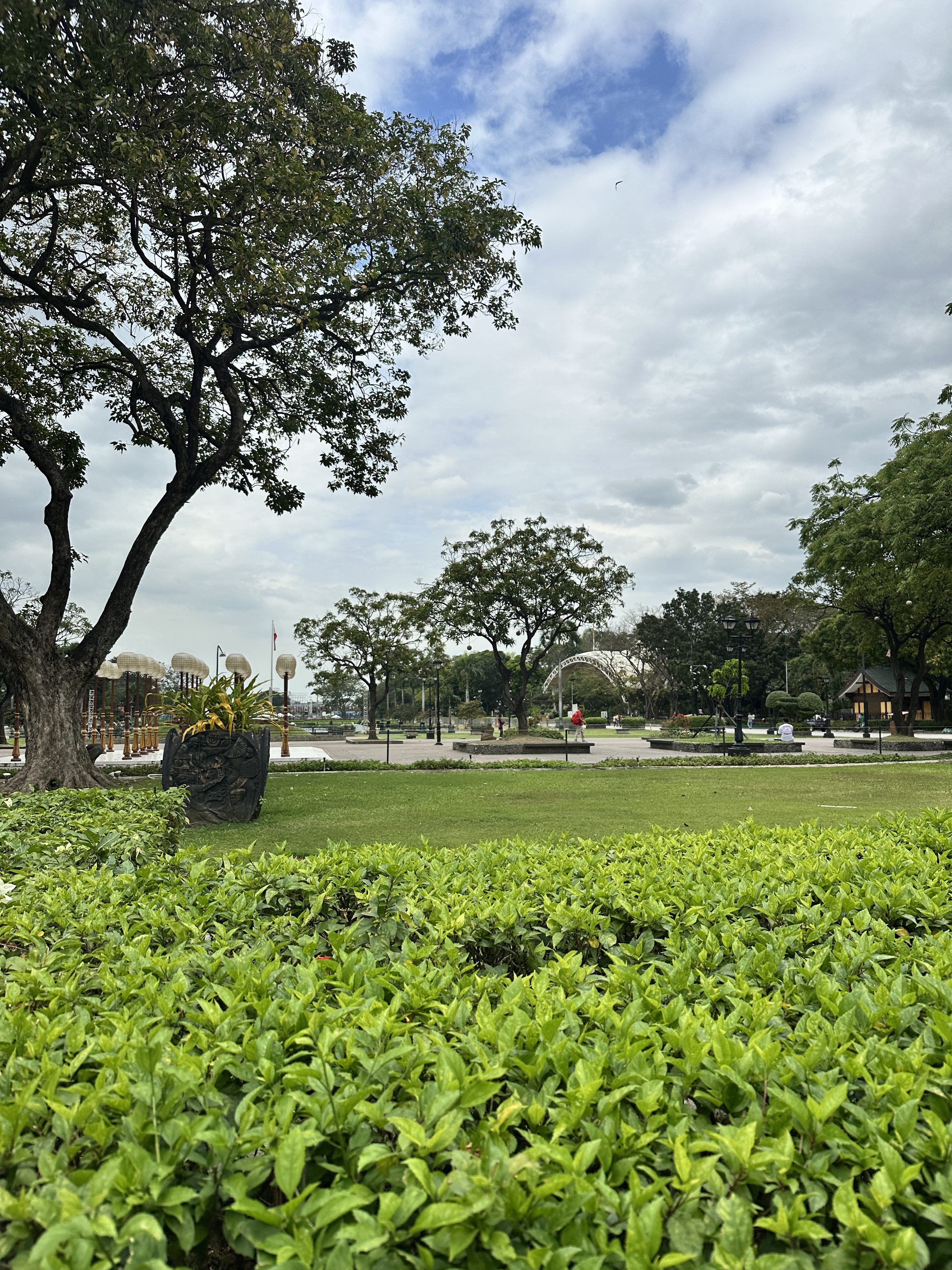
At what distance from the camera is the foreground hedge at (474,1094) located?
3.66ft

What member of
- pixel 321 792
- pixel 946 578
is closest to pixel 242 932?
pixel 321 792

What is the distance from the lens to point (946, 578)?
75.9 ft

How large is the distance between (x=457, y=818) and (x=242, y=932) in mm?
6614

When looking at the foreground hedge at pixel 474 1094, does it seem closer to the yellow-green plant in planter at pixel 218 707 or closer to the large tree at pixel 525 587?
the yellow-green plant in planter at pixel 218 707

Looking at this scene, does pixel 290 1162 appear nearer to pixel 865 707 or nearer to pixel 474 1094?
pixel 474 1094

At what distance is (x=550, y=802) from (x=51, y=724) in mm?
7170

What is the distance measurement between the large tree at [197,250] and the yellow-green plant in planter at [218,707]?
2.94m

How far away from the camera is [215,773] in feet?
29.1

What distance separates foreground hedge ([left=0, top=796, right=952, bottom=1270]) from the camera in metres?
1.12


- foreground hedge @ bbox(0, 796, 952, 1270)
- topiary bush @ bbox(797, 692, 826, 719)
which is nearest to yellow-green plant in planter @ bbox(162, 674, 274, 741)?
foreground hedge @ bbox(0, 796, 952, 1270)

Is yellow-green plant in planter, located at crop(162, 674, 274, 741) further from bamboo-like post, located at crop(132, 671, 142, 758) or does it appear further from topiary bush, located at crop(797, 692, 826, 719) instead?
topiary bush, located at crop(797, 692, 826, 719)

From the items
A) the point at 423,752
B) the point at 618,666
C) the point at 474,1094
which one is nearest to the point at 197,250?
the point at 474,1094

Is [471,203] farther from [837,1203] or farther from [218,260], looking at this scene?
[837,1203]

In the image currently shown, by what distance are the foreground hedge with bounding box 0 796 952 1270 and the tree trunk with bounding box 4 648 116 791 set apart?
945 cm
